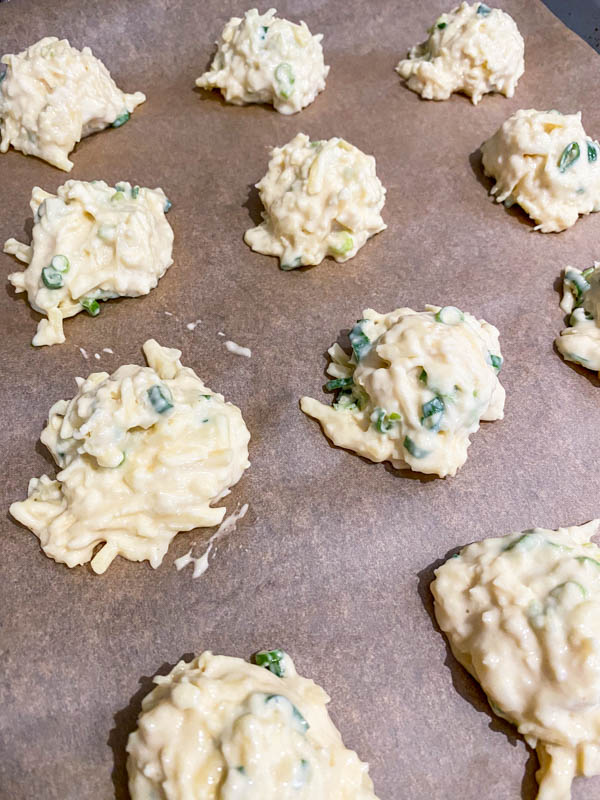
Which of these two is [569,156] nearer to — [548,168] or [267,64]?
[548,168]

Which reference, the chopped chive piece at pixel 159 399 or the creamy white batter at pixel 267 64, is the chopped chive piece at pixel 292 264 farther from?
the creamy white batter at pixel 267 64

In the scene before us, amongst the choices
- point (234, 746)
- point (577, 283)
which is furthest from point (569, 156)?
point (234, 746)

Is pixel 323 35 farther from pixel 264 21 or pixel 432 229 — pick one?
pixel 432 229

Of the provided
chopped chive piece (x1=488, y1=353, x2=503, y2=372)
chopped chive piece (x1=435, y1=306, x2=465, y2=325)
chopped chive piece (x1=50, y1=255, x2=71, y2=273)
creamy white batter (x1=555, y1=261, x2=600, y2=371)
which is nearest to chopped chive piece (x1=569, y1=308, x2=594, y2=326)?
creamy white batter (x1=555, y1=261, x2=600, y2=371)

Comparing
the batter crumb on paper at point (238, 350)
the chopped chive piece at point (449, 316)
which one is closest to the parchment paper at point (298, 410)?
the batter crumb on paper at point (238, 350)

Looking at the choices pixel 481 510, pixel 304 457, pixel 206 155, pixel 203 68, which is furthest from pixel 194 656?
pixel 203 68

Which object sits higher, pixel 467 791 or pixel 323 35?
pixel 323 35

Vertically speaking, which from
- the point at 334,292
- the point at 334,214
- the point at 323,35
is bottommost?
the point at 334,292

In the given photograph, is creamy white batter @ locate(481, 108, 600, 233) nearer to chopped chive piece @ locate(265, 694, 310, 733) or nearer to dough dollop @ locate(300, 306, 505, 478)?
dough dollop @ locate(300, 306, 505, 478)
